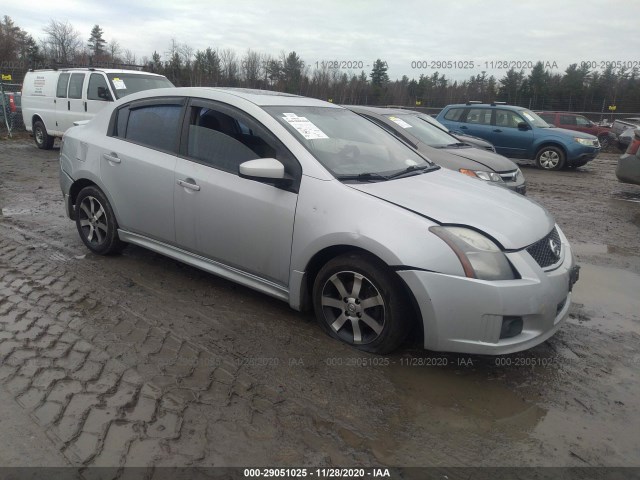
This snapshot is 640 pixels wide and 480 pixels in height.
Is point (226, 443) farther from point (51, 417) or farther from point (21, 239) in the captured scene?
point (21, 239)

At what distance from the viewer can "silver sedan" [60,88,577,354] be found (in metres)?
2.96

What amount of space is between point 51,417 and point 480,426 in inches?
88.4

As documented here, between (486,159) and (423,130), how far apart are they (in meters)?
1.15

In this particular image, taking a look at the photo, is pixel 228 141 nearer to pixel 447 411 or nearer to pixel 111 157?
pixel 111 157

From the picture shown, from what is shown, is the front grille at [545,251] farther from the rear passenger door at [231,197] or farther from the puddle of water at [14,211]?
the puddle of water at [14,211]

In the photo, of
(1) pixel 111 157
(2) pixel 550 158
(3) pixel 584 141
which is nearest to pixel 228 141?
(1) pixel 111 157

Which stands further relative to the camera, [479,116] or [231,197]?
[479,116]

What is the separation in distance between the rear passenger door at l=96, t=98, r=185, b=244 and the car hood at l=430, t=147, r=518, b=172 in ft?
14.6

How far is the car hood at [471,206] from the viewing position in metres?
3.12

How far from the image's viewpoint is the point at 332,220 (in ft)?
10.7

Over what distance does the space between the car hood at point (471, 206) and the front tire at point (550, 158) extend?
11.0 m

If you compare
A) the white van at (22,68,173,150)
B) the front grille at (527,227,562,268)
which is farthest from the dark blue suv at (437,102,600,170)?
the front grille at (527,227,562,268)

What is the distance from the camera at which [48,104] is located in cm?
1249

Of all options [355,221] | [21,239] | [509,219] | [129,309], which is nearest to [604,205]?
[509,219]
